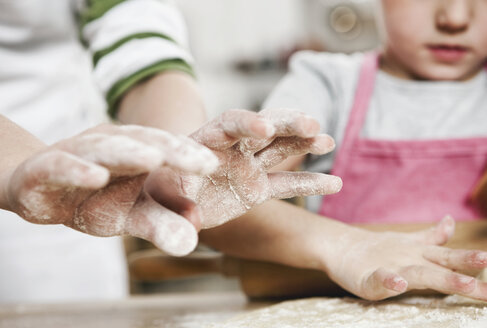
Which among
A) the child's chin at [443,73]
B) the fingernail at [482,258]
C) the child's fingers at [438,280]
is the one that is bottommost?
the child's fingers at [438,280]

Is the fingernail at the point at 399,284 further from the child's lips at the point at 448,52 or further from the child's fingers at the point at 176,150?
the child's lips at the point at 448,52

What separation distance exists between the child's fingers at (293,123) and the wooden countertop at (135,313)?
0.28m

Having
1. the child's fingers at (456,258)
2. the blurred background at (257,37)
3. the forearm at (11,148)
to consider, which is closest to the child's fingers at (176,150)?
the forearm at (11,148)

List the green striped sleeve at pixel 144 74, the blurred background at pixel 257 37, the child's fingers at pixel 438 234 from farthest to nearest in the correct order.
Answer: the blurred background at pixel 257 37, the green striped sleeve at pixel 144 74, the child's fingers at pixel 438 234

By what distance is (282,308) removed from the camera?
63cm

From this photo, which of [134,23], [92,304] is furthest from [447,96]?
[92,304]

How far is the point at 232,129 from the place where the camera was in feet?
1.38

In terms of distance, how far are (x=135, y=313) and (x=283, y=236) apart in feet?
0.84

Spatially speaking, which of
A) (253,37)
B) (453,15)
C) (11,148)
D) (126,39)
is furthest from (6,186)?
(253,37)

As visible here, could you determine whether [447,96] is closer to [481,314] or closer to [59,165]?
[481,314]

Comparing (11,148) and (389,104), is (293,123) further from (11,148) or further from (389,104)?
(389,104)

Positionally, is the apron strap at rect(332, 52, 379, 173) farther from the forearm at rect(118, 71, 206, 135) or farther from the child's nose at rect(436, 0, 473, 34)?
the forearm at rect(118, 71, 206, 135)

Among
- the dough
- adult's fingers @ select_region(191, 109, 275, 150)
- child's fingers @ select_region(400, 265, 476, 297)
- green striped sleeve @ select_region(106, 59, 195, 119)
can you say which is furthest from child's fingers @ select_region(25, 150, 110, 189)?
green striped sleeve @ select_region(106, 59, 195, 119)

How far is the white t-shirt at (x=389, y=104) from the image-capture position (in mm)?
946
